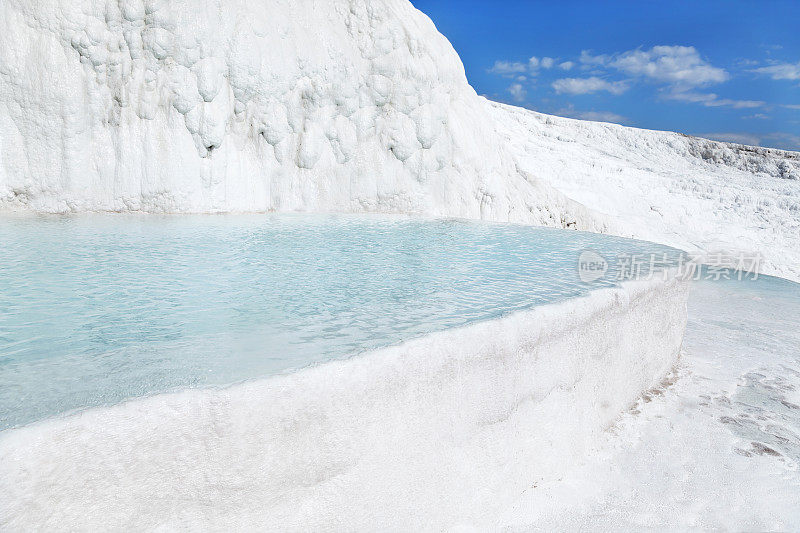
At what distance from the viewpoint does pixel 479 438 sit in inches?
86.6

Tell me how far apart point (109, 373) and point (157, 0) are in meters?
5.82

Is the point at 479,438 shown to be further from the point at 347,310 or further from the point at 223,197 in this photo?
the point at 223,197

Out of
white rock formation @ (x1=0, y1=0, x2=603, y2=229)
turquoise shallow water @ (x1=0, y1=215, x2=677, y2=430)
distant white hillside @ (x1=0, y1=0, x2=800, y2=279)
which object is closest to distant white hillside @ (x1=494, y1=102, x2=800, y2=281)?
distant white hillside @ (x1=0, y1=0, x2=800, y2=279)

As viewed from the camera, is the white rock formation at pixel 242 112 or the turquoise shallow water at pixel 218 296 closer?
the turquoise shallow water at pixel 218 296

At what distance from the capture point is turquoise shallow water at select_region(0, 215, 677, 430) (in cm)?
171

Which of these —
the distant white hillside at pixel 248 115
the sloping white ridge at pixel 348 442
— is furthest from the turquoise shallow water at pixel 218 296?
the distant white hillside at pixel 248 115

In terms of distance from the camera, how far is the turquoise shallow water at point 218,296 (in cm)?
171

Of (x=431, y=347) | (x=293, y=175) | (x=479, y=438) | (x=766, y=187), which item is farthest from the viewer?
(x=766, y=187)

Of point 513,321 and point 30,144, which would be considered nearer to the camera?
point 513,321

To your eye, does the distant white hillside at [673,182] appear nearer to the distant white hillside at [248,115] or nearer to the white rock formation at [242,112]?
the distant white hillside at [248,115]

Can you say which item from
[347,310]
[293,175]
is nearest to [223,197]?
[293,175]

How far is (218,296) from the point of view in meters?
2.71

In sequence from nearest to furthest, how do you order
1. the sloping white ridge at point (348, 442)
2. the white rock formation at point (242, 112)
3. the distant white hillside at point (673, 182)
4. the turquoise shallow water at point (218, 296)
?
the sloping white ridge at point (348, 442) → the turquoise shallow water at point (218, 296) → the white rock formation at point (242, 112) → the distant white hillside at point (673, 182)

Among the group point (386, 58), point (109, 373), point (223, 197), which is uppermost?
point (386, 58)
